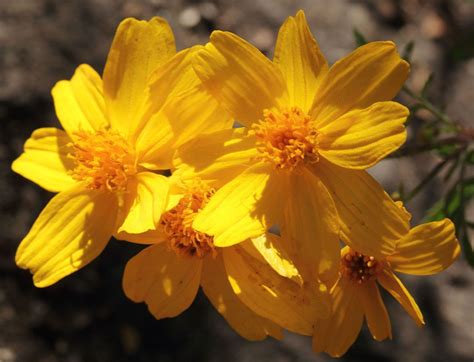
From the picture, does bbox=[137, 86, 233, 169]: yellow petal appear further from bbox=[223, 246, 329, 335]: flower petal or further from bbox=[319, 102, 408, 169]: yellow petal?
bbox=[223, 246, 329, 335]: flower petal

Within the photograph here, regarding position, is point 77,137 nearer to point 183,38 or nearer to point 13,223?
point 13,223

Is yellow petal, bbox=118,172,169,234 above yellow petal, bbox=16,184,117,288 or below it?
above

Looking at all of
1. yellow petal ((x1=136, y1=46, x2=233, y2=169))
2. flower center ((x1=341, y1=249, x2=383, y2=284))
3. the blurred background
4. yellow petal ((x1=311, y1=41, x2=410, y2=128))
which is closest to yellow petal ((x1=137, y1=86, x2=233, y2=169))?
yellow petal ((x1=136, y1=46, x2=233, y2=169))

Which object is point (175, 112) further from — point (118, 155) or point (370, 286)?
point (370, 286)

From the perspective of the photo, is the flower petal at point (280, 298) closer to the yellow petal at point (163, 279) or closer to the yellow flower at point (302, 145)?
the yellow flower at point (302, 145)

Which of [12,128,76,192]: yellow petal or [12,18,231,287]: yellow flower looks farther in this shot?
[12,128,76,192]: yellow petal

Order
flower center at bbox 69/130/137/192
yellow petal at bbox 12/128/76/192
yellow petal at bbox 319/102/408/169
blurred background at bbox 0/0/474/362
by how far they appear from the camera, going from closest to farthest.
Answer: yellow petal at bbox 319/102/408/169 → flower center at bbox 69/130/137/192 → yellow petal at bbox 12/128/76/192 → blurred background at bbox 0/0/474/362

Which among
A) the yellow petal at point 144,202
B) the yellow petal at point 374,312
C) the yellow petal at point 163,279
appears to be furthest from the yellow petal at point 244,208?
the yellow petal at point 374,312
